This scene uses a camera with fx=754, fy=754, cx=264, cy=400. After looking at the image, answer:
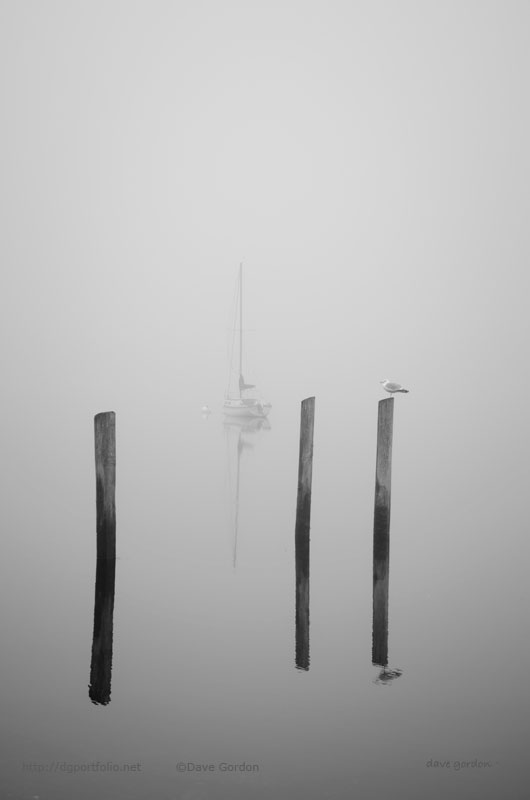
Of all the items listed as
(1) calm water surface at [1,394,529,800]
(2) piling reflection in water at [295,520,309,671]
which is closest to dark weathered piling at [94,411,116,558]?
(1) calm water surface at [1,394,529,800]

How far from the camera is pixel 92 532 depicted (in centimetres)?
2066

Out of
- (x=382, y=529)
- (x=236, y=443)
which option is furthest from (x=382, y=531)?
(x=236, y=443)

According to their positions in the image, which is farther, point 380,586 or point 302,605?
point 302,605

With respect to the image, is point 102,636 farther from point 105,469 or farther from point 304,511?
point 304,511

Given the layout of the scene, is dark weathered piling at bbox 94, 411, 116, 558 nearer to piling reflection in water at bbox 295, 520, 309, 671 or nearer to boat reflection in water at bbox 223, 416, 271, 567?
piling reflection in water at bbox 295, 520, 309, 671

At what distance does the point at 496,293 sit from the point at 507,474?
151 meters

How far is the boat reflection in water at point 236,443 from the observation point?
2431 centimetres

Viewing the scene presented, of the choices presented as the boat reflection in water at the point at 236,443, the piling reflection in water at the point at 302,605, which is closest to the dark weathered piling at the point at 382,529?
the piling reflection in water at the point at 302,605

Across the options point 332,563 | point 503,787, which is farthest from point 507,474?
point 503,787

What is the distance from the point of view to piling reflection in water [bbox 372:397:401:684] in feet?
39.1

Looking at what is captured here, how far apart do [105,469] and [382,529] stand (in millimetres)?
4679

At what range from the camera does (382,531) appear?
1233 centimetres

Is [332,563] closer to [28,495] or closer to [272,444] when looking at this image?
[28,495]

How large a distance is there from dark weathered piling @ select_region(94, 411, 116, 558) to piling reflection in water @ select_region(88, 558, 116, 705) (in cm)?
76
